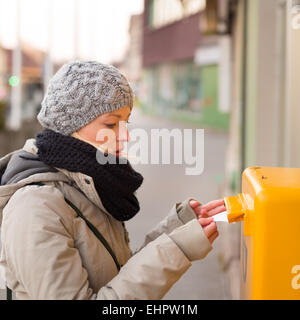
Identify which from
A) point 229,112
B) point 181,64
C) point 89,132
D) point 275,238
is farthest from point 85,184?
point 181,64

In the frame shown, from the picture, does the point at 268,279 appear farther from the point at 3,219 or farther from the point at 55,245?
the point at 3,219

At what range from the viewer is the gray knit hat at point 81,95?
1587 millimetres

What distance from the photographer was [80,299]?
4.67 ft

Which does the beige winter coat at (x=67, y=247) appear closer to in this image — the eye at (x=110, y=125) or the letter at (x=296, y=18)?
the eye at (x=110, y=125)

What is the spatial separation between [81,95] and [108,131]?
14cm

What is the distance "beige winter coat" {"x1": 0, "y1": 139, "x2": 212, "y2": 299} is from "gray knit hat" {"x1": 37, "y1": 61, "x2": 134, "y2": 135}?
0.15 metres

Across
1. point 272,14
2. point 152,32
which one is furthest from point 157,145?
point 152,32

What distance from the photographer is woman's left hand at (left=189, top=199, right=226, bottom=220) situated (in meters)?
1.73

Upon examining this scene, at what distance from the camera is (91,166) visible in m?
1.58

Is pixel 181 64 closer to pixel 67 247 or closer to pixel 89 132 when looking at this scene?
pixel 89 132

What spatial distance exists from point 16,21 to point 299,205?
1233cm

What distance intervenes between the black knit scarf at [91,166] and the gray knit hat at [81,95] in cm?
5

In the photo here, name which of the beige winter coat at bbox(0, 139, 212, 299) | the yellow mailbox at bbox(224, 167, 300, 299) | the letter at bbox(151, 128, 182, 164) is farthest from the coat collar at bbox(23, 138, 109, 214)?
the letter at bbox(151, 128, 182, 164)

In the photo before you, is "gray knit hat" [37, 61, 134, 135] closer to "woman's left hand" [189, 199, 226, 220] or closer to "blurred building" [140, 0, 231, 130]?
"woman's left hand" [189, 199, 226, 220]
